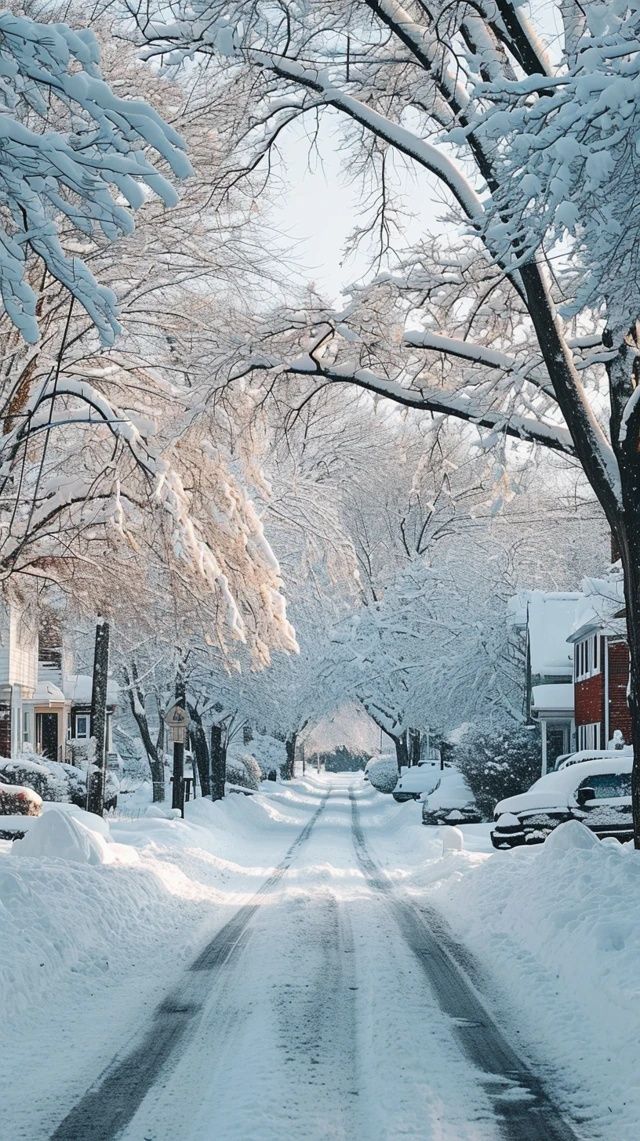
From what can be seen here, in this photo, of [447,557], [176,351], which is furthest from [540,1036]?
[447,557]

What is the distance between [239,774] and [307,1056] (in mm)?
45166

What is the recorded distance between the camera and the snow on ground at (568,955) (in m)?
6.55

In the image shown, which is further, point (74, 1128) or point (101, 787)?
point (101, 787)

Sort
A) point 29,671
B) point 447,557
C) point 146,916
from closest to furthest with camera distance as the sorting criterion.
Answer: point 146,916
point 29,671
point 447,557

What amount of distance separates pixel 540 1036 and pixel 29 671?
35.2 m

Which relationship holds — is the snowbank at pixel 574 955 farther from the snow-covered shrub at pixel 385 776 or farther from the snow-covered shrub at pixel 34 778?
the snow-covered shrub at pixel 385 776

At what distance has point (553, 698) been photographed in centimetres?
4069

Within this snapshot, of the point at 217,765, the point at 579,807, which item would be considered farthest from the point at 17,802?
the point at 217,765

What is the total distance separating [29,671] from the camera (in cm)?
4088

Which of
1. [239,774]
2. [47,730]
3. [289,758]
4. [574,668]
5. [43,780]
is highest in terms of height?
[574,668]

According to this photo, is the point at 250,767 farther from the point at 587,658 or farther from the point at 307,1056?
the point at 307,1056

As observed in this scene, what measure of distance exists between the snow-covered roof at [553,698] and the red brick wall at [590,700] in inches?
22.3

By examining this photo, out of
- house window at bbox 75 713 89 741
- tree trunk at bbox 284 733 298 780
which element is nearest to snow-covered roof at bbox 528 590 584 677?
house window at bbox 75 713 89 741

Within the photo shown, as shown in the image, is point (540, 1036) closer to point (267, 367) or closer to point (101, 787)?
point (267, 367)
